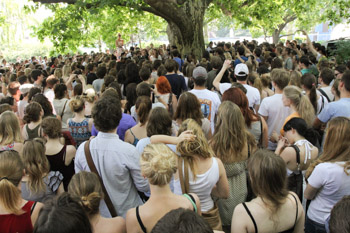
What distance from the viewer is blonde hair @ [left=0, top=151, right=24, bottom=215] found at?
2.49 metres

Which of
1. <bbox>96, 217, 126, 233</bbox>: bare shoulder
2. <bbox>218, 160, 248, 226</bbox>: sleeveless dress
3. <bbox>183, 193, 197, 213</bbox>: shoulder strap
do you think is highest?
<bbox>183, 193, 197, 213</bbox>: shoulder strap

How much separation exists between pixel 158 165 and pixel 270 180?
2.79 feet

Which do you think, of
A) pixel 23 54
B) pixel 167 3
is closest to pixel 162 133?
pixel 167 3

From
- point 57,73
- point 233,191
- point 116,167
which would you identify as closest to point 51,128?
point 116,167

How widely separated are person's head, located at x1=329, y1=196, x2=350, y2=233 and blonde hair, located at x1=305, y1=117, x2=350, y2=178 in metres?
1.13

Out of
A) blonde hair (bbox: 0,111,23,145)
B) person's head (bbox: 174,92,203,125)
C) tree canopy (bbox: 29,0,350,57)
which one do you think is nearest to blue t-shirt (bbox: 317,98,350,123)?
person's head (bbox: 174,92,203,125)

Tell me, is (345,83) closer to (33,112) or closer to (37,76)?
(33,112)

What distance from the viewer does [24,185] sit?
321cm

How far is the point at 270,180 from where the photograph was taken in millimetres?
2447

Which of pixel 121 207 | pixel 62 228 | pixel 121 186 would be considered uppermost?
pixel 62 228

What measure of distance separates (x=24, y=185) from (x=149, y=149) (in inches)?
60.0

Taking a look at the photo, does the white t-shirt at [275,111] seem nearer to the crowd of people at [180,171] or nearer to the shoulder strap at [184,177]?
the crowd of people at [180,171]

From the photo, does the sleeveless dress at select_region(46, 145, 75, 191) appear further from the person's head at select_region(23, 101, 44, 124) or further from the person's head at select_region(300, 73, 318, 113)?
the person's head at select_region(300, 73, 318, 113)

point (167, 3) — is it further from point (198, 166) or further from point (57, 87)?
point (198, 166)
